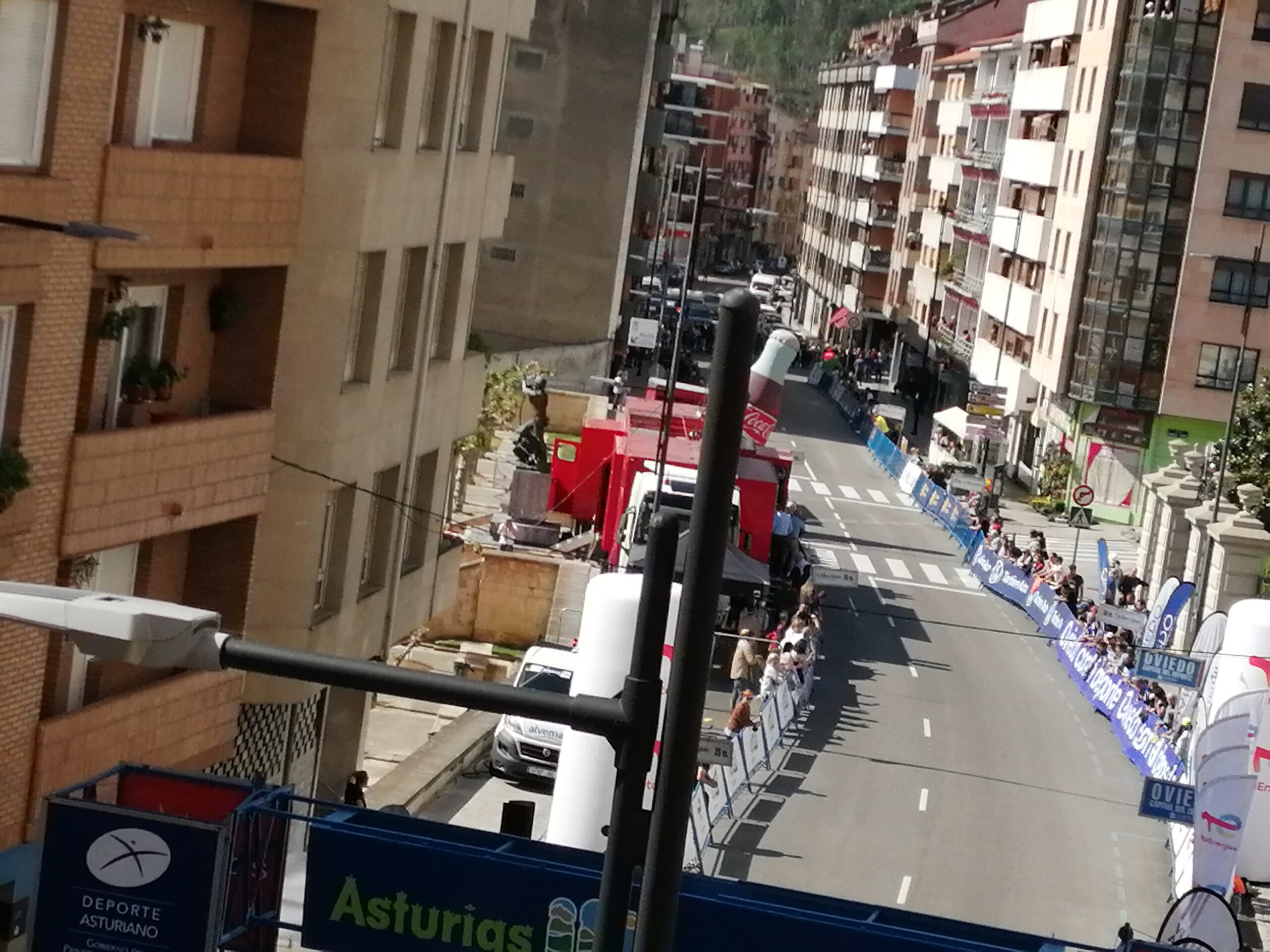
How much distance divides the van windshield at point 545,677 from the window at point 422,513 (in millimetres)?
3613

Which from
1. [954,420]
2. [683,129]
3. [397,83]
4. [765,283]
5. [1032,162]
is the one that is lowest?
[954,420]

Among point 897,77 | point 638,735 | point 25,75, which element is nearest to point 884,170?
point 897,77

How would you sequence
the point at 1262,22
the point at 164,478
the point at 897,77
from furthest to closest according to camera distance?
the point at 897,77, the point at 1262,22, the point at 164,478

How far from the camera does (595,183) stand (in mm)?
67188

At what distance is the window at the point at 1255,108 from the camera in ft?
203

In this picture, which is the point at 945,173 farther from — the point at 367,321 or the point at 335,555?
the point at 335,555

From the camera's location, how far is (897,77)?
362ft

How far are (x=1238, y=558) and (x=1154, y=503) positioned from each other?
32.0 ft

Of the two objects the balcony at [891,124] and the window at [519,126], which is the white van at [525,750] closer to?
the window at [519,126]

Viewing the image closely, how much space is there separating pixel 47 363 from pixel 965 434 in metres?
54.5

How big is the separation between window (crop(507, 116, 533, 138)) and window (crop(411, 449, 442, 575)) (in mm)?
41395

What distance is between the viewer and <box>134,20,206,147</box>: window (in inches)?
712

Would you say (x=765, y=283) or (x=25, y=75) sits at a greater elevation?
(x=25, y=75)

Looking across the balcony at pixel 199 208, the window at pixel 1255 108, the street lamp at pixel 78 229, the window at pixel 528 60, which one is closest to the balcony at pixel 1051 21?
the window at pixel 1255 108
